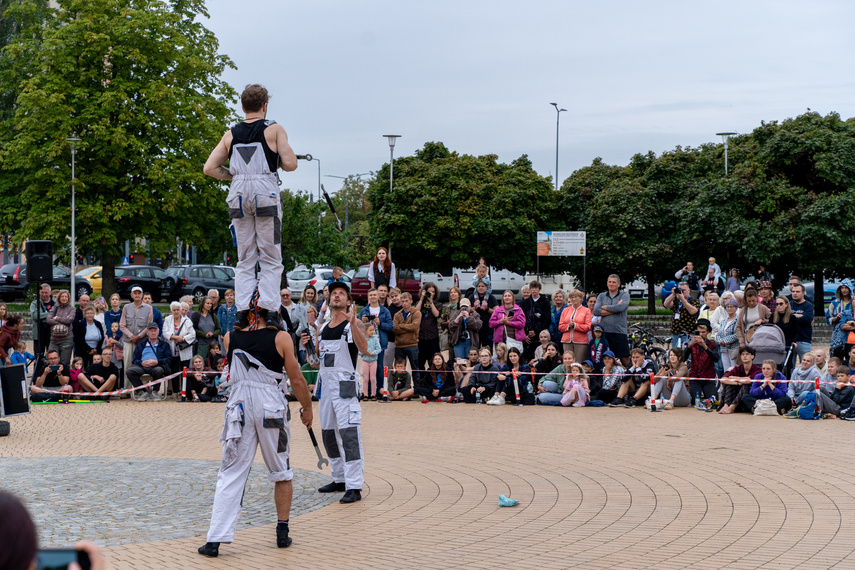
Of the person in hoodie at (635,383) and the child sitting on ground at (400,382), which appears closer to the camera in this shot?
the person in hoodie at (635,383)

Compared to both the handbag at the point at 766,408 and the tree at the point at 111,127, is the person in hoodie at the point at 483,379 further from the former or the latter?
the tree at the point at 111,127

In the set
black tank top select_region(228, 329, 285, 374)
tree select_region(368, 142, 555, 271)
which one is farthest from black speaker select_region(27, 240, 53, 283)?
tree select_region(368, 142, 555, 271)

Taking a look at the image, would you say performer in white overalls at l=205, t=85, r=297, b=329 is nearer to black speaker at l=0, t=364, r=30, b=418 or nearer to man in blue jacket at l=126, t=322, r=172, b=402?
black speaker at l=0, t=364, r=30, b=418

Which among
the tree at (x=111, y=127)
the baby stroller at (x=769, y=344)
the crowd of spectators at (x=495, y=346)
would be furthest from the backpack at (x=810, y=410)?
the tree at (x=111, y=127)

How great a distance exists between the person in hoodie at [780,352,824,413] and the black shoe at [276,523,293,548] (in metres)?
9.50

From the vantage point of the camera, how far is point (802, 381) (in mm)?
14164

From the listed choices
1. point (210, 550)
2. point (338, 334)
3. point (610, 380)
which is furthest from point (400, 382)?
point (210, 550)

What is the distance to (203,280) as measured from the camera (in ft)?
139

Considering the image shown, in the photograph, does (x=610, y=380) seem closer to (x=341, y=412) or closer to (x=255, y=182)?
(x=341, y=412)

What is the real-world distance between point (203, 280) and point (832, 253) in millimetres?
25541

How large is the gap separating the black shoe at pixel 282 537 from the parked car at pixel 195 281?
1397 inches

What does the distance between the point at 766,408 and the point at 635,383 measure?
2389mm

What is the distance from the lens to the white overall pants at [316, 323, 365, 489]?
28.4 ft

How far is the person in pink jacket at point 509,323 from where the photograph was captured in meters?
17.4
